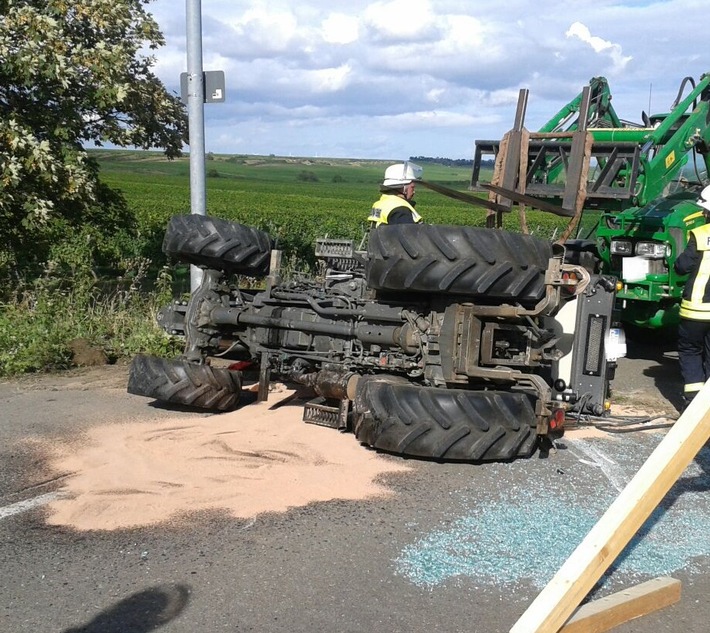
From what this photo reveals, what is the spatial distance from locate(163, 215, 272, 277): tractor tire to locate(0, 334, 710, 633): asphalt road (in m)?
2.12

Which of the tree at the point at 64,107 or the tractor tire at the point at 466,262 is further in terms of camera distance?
the tree at the point at 64,107

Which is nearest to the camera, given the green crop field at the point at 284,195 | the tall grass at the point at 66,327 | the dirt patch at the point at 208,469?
the dirt patch at the point at 208,469

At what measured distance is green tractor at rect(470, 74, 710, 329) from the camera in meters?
8.08

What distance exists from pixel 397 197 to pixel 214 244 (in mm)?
1616

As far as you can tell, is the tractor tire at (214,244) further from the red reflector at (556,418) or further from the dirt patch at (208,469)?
the red reflector at (556,418)

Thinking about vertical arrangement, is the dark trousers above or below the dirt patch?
above

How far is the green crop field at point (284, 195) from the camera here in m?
19.5

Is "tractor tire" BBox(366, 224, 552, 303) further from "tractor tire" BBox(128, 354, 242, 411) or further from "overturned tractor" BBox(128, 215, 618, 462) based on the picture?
"tractor tire" BBox(128, 354, 242, 411)

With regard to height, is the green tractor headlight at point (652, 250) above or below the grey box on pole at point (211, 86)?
below

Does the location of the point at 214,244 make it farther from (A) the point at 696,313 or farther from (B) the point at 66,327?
(A) the point at 696,313

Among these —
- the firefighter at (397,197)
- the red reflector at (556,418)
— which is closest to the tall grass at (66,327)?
the firefighter at (397,197)

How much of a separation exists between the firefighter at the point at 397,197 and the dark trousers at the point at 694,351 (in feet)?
7.71

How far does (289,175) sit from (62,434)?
8738cm

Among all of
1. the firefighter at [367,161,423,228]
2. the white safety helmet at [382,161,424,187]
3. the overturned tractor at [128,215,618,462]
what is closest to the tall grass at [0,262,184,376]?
the overturned tractor at [128,215,618,462]
